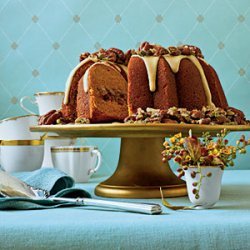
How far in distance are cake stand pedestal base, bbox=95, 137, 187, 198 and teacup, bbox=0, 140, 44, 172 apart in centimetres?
32

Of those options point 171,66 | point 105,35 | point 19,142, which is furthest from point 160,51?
point 105,35

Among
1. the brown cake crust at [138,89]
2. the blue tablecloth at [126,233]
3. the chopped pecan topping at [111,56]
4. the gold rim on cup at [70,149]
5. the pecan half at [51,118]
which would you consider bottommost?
the gold rim on cup at [70,149]

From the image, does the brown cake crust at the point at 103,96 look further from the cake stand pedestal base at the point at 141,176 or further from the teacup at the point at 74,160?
the teacup at the point at 74,160

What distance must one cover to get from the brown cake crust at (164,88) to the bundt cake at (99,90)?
80 millimetres

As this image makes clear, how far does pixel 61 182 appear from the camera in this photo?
3.66 ft

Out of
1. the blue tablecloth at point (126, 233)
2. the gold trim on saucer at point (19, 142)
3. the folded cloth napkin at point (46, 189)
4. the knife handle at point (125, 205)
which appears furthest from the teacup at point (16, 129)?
the blue tablecloth at point (126, 233)

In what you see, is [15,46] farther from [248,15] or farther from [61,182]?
[61,182]

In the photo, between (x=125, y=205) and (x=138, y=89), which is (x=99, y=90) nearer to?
(x=138, y=89)

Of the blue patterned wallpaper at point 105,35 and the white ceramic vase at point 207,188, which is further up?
the blue patterned wallpaper at point 105,35

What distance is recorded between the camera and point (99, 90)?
1.16 m

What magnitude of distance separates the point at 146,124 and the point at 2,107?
3.56ft

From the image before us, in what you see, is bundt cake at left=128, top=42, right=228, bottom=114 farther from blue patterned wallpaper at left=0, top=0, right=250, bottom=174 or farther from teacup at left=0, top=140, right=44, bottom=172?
blue patterned wallpaper at left=0, top=0, right=250, bottom=174

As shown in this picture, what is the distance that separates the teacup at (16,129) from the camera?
4.90 feet

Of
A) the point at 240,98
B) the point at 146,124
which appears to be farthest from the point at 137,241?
the point at 240,98
